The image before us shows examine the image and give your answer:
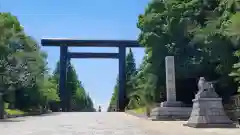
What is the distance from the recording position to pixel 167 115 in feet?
76.9

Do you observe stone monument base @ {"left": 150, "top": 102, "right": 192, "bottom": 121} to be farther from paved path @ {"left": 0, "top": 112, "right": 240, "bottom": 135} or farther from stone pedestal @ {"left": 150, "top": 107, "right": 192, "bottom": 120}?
paved path @ {"left": 0, "top": 112, "right": 240, "bottom": 135}

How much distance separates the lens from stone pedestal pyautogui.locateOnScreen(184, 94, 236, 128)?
15.0 metres

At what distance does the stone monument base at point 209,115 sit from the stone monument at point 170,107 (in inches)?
305

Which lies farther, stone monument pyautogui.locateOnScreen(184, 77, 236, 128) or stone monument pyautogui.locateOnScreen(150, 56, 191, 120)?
stone monument pyautogui.locateOnScreen(150, 56, 191, 120)

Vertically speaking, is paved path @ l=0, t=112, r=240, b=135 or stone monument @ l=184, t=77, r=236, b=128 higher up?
stone monument @ l=184, t=77, r=236, b=128

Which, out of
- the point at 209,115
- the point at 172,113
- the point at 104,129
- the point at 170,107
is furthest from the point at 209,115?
the point at 170,107

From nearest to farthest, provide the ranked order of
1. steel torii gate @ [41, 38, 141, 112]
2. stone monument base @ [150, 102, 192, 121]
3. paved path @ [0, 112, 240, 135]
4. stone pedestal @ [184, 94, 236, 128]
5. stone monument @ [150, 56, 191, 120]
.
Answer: paved path @ [0, 112, 240, 135]
stone pedestal @ [184, 94, 236, 128]
stone monument base @ [150, 102, 192, 121]
stone monument @ [150, 56, 191, 120]
steel torii gate @ [41, 38, 141, 112]

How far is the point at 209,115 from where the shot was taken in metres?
15.2

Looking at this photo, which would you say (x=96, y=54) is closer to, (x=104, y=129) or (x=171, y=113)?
(x=171, y=113)

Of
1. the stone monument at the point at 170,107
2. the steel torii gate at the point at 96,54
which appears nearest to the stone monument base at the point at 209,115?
the stone monument at the point at 170,107

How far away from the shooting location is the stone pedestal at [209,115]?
15023mm

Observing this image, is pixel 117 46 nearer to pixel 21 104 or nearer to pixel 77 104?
pixel 21 104

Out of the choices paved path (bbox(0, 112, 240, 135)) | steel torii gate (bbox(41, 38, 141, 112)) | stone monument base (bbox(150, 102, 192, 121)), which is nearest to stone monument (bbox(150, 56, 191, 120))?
stone monument base (bbox(150, 102, 192, 121))

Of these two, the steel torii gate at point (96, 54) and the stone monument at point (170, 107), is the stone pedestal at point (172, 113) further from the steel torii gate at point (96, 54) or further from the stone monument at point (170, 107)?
the steel torii gate at point (96, 54)
